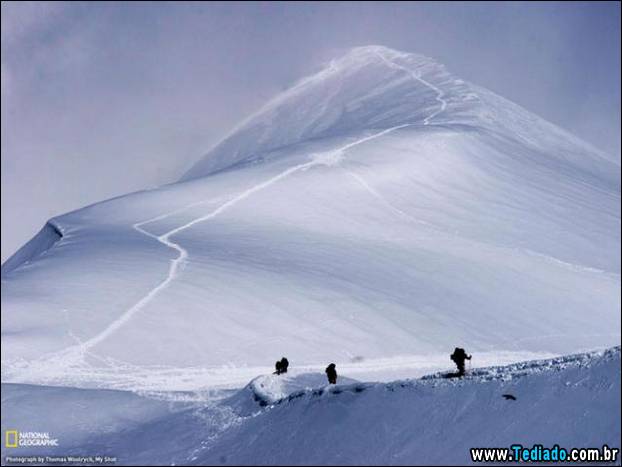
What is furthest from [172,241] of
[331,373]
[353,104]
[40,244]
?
[353,104]

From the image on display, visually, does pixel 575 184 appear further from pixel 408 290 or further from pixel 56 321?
pixel 56 321

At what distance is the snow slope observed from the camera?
47.2ft

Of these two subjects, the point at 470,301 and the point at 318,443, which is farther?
the point at 470,301

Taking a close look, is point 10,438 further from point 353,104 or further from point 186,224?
point 353,104

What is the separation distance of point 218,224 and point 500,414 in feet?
103

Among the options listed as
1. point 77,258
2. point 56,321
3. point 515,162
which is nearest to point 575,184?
point 515,162

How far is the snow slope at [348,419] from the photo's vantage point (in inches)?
566

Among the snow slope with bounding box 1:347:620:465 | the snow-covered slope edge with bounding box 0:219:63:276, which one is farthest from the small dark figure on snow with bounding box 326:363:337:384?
the snow-covered slope edge with bounding box 0:219:63:276

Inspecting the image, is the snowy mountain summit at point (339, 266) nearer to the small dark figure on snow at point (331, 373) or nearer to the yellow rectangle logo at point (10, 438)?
the yellow rectangle logo at point (10, 438)

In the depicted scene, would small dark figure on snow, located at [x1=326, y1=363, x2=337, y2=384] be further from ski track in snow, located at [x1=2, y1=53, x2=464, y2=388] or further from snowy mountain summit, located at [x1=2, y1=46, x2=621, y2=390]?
ski track in snow, located at [x1=2, y1=53, x2=464, y2=388]

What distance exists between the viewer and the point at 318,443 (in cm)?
1622

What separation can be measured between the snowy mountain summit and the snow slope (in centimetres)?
363

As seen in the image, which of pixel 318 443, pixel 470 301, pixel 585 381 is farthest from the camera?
pixel 470 301

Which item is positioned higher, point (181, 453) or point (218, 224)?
point (218, 224)
